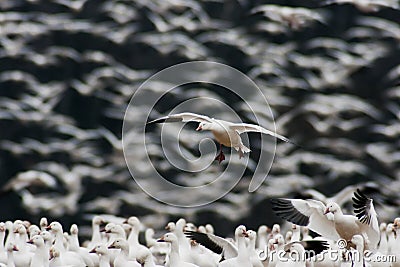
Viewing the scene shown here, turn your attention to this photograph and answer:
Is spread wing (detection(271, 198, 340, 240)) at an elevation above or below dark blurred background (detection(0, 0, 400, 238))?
above

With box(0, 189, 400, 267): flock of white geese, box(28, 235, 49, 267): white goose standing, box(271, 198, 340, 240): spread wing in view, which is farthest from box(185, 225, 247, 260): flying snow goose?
box(28, 235, 49, 267): white goose standing

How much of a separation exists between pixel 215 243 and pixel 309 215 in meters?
0.54

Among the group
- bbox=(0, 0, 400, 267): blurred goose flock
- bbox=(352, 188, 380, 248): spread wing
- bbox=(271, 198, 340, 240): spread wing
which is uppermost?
bbox=(352, 188, 380, 248): spread wing

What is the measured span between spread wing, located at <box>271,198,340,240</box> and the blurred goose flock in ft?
9.47

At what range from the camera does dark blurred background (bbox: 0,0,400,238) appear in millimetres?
8422

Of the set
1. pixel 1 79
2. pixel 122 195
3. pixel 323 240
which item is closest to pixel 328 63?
pixel 122 195

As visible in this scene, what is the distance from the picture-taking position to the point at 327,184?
27.6 feet

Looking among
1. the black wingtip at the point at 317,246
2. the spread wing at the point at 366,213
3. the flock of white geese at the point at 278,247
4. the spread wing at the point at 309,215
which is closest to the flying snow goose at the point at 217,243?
the flock of white geese at the point at 278,247

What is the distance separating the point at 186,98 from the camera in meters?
8.63

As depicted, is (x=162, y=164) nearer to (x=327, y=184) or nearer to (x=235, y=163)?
(x=235, y=163)

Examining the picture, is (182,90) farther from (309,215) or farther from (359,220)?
(359,220)

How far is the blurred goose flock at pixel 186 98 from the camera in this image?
8.41 m

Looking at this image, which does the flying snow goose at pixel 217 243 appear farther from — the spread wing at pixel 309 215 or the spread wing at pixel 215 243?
the spread wing at pixel 309 215

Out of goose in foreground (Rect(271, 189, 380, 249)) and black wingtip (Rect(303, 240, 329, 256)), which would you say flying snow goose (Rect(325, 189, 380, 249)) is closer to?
goose in foreground (Rect(271, 189, 380, 249))
